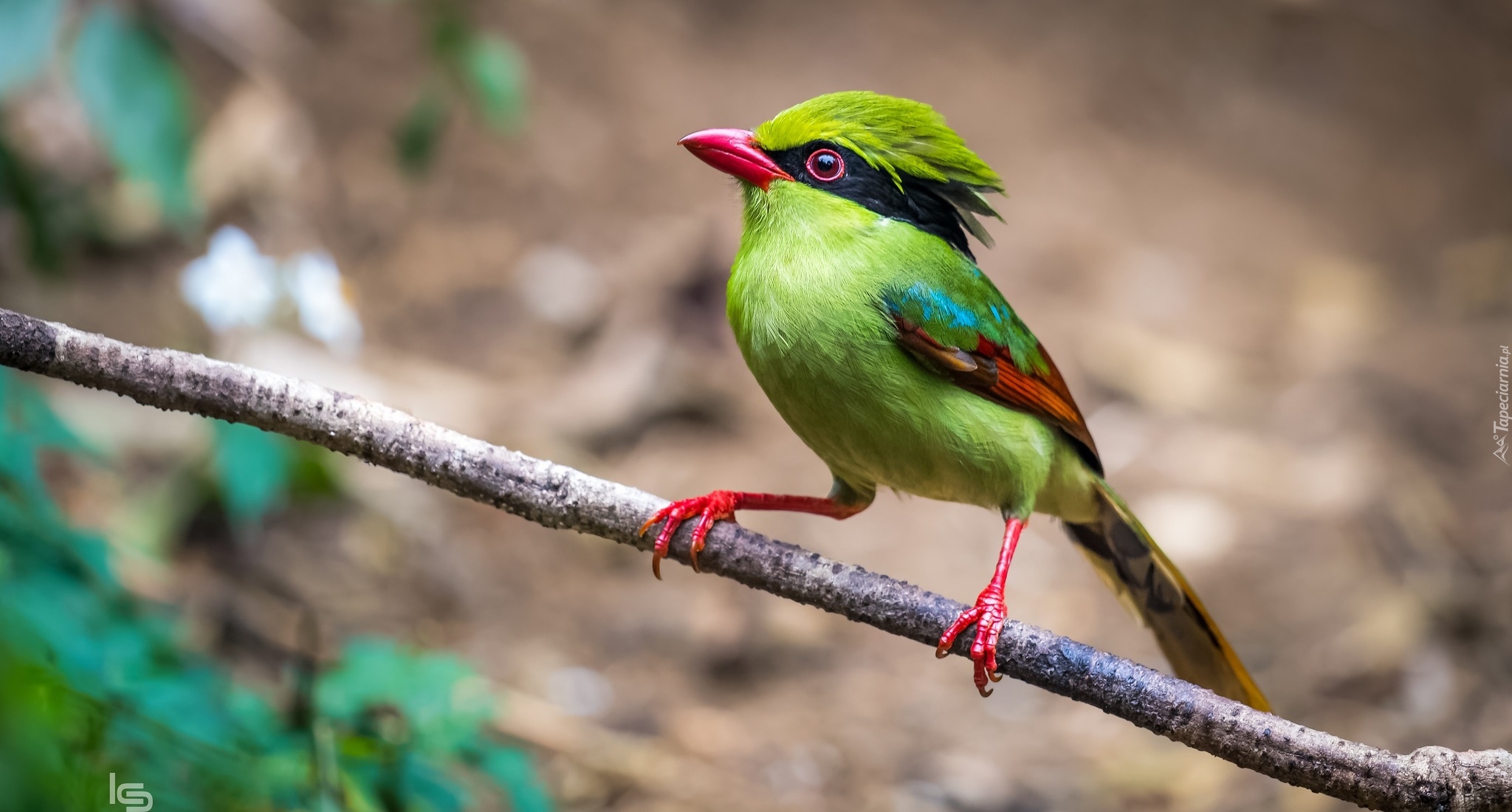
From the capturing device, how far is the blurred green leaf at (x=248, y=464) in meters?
3.42

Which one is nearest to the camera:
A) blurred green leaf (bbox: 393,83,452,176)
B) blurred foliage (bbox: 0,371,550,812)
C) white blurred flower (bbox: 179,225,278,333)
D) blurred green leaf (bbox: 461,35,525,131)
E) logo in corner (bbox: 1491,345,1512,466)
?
blurred foliage (bbox: 0,371,550,812)

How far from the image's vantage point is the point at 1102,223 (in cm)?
975

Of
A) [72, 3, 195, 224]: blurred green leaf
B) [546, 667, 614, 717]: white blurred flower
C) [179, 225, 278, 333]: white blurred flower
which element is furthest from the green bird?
[546, 667, 614, 717]: white blurred flower

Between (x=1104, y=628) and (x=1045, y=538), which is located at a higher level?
(x=1045, y=538)

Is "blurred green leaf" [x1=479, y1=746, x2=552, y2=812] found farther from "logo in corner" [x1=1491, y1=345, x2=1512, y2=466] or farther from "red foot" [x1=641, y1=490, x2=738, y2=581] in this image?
"logo in corner" [x1=1491, y1=345, x2=1512, y2=466]

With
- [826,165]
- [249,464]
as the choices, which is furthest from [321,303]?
[826,165]

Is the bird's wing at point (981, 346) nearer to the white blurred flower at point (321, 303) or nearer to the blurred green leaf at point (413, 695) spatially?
the blurred green leaf at point (413, 695)

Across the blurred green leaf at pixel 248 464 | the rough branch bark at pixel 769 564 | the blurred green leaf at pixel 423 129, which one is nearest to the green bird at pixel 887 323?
the rough branch bark at pixel 769 564

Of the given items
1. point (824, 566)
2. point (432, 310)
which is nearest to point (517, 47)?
point (432, 310)

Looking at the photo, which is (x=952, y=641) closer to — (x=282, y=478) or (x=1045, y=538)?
(x=282, y=478)

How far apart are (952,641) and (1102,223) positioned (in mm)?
7789

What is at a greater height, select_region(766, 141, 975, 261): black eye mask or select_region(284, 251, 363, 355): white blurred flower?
select_region(284, 251, 363, 355): white blurred flower

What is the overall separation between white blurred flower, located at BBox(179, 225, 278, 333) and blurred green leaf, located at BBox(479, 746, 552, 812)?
1923mm

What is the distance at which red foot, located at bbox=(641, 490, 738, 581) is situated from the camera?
281cm
